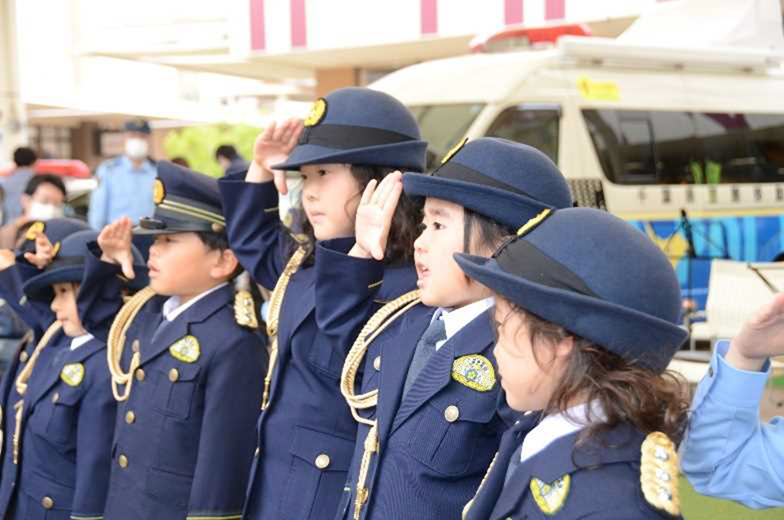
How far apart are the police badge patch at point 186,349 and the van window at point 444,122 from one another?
16.3 feet

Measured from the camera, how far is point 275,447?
2.84 m

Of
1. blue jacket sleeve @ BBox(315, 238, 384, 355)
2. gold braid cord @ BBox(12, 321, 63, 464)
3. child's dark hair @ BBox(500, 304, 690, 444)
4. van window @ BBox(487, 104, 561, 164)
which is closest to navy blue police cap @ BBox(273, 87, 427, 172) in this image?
blue jacket sleeve @ BBox(315, 238, 384, 355)

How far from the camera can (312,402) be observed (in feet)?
9.23

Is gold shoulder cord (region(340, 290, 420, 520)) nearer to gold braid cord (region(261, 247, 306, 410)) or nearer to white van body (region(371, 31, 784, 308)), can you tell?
gold braid cord (region(261, 247, 306, 410))

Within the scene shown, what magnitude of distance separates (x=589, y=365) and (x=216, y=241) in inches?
71.7

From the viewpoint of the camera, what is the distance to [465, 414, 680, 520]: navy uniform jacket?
1749 millimetres

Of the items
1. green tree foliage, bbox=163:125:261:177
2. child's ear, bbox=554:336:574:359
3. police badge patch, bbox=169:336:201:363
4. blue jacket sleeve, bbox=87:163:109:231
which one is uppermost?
child's ear, bbox=554:336:574:359

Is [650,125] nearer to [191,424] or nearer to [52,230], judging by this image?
[52,230]

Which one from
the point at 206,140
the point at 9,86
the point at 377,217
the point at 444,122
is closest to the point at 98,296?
the point at 377,217

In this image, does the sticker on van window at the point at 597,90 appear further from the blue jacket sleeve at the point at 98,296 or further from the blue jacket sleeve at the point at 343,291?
the blue jacket sleeve at the point at 343,291

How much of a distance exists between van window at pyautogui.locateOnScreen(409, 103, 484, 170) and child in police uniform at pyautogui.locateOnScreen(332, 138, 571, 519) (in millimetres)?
5646

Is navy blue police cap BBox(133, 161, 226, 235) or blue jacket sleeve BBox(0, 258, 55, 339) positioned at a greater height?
navy blue police cap BBox(133, 161, 226, 235)

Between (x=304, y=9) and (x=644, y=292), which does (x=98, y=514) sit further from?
(x=304, y=9)

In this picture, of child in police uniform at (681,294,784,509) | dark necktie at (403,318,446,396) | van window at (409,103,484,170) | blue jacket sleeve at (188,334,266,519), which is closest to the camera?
child in police uniform at (681,294,784,509)
